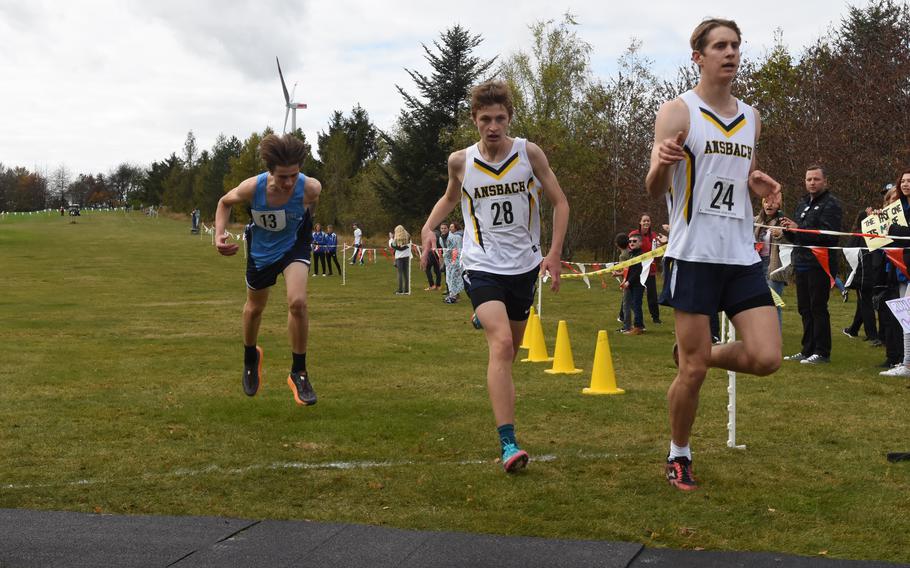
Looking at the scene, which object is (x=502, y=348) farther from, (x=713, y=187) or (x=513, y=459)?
(x=713, y=187)

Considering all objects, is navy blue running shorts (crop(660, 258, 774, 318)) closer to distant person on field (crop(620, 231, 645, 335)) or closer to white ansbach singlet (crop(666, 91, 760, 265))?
white ansbach singlet (crop(666, 91, 760, 265))

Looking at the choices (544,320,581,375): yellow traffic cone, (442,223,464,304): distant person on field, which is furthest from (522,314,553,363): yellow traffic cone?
(442,223,464,304): distant person on field

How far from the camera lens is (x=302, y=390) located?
784 centimetres

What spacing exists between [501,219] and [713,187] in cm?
144

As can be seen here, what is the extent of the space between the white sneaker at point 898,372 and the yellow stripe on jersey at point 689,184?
6328 mm

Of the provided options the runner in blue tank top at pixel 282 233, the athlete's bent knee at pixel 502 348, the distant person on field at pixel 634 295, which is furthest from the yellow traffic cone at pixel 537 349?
the athlete's bent knee at pixel 502 348

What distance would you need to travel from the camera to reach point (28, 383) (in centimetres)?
998

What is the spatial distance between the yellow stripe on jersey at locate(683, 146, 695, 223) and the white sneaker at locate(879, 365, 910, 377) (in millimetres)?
6328

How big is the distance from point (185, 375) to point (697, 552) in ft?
24.3

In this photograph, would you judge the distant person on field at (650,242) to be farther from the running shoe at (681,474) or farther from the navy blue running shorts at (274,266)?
the running shoe at (681,474)

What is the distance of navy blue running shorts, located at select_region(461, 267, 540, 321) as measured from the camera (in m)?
6.23

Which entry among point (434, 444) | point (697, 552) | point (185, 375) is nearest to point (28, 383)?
point (185, 375)

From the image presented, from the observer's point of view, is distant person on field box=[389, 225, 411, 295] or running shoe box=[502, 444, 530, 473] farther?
distant person on field box=[389, 225, 411, 295]

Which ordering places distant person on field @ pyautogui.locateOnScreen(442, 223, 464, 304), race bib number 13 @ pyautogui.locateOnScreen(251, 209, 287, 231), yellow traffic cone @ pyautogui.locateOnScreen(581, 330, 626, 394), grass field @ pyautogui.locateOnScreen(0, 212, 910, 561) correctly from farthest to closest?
1. distant person on field @ pyautogui.locateOnScreen(442, 223, 464, 304)
2. yellow traffic cone @ pyautogui.locateOnScreen(581, 330, 626, 394)
3. race bib number 13 @ pyautogui.locateOnScreen(251, 209, 287, 231)
4. grass field @ pyautogui.locateOnScreen(0, 212, 910, 561)
